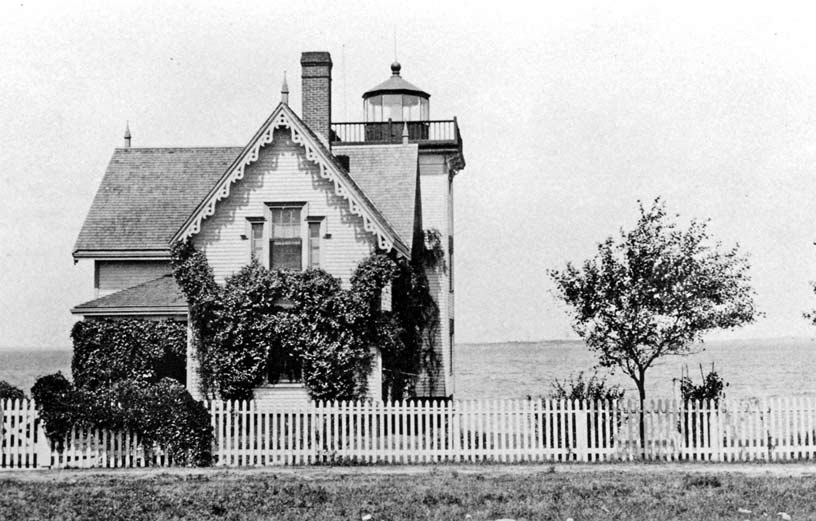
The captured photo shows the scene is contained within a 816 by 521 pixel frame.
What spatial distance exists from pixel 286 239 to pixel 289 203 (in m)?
0.92

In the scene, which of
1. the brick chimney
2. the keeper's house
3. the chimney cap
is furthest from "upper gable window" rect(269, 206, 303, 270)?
the chimney cap

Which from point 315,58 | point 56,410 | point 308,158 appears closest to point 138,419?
point 56,410

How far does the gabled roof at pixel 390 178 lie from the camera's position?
1208 inches

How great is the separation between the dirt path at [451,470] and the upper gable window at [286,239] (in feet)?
23.6

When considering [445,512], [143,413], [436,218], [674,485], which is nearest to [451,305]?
[436,218]

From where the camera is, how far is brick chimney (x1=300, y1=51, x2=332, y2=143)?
3045cm

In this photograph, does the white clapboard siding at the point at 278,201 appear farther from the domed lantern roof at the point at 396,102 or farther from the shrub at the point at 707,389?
the domed lantern roof at the point at 396,102

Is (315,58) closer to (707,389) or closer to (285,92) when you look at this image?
(285,92)

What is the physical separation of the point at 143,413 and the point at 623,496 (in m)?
9.94

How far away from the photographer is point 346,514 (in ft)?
46.4

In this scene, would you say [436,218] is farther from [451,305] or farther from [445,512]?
[445,512]

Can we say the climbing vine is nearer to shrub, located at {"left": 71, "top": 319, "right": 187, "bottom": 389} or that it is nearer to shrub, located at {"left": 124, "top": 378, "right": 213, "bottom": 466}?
shrub, located at {"left": 71, "top": 319, "right": 187, "bottom": 389}

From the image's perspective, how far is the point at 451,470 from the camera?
19531 millimetres

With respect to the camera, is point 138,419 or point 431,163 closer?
point 138,419
